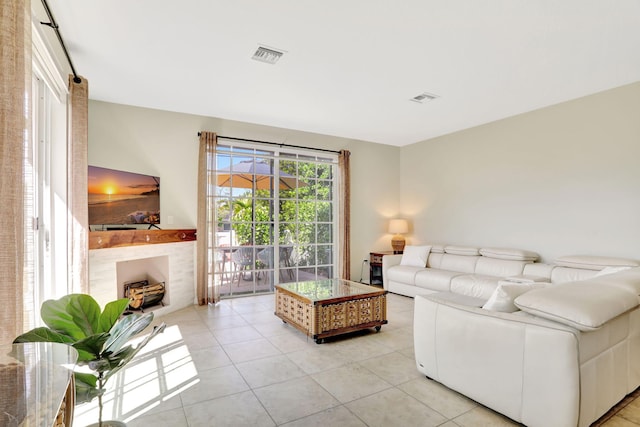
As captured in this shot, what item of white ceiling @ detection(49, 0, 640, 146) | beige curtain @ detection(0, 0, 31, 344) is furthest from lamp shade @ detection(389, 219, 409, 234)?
beige curtain @ detection(0, 0, 31, 344)

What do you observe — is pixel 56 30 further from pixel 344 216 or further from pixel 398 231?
pixel 398 231

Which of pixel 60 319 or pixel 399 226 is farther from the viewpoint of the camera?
pixel 399 226

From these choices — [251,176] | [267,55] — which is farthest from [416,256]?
[267,55]

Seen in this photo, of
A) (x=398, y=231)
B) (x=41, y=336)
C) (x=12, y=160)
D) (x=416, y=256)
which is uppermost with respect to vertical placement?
(x=12, y=160)

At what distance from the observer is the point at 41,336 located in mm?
1236

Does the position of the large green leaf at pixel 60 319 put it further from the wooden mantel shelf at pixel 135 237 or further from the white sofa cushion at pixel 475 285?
the white sofa cushion at pixel 475 285

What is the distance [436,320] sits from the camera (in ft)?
7.58

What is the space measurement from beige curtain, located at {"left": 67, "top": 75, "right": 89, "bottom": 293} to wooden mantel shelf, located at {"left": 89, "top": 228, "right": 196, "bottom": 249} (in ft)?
1.12

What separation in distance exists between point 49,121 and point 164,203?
5.69ft

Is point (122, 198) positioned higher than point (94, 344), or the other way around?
point (122, 198)

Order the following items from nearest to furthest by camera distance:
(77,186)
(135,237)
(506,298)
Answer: (506,298), (77,186), (135,237)

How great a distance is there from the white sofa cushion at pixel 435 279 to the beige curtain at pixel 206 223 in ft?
9.80

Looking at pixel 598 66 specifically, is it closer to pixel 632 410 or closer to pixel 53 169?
pixel 632 410

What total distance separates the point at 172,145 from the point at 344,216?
299 centimetres
